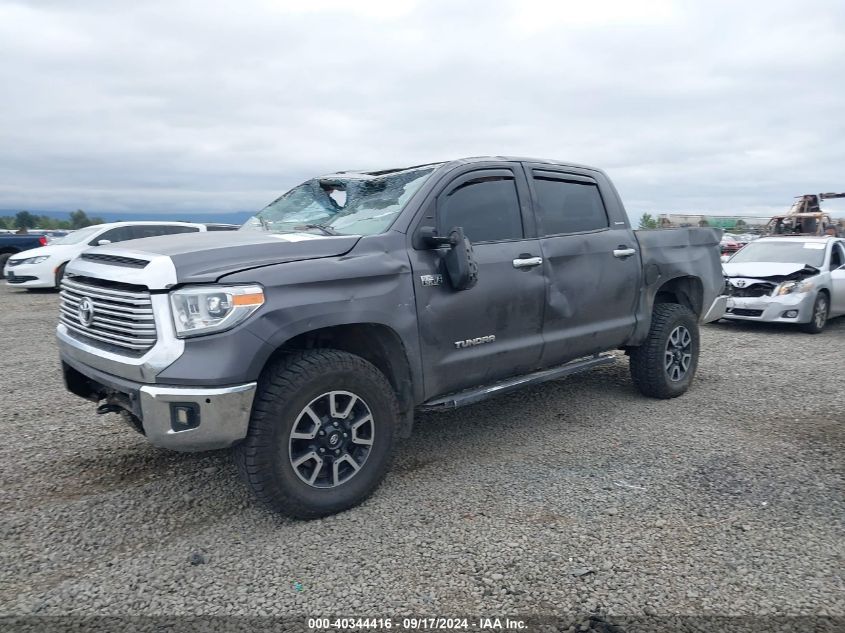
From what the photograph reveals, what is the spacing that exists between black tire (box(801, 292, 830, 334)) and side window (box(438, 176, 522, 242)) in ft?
24.4

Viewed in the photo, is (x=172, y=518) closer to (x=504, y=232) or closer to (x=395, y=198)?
(x=395, y=198)

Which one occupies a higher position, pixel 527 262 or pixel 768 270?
pixel 527 262

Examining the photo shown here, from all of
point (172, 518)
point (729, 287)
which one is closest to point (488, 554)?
point (172, 518)

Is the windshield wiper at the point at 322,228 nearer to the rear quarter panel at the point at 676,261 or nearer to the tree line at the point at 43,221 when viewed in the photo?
the rear quarter panel at the point at 676,261

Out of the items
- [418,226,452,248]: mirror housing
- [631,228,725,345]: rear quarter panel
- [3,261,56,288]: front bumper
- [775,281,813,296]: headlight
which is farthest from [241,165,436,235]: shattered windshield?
[3,261,56,288]: front bumper

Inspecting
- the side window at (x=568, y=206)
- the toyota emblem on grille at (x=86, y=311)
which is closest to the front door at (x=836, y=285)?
the side window at (x=568, y=206)

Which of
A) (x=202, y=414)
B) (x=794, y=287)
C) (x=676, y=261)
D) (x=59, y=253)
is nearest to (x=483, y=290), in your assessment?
(x=202, y=414)

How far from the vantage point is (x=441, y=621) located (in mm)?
2479

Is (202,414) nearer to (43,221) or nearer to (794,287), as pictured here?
(794,287)

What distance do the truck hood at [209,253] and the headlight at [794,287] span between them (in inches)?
337

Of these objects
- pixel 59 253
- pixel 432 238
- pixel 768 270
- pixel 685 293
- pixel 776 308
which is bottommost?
pixel 776 308

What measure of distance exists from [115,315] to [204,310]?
59cm

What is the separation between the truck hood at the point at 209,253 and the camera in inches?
118

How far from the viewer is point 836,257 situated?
1062 centimetres
